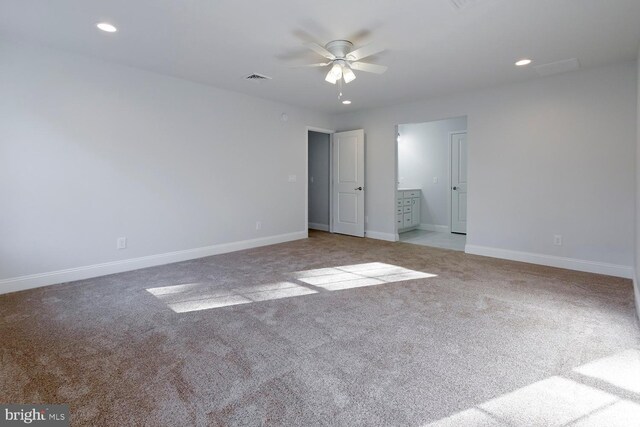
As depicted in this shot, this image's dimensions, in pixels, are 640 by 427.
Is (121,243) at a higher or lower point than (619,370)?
higher

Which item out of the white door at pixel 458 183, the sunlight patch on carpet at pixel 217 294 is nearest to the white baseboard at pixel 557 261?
the white door at pixel 458 183

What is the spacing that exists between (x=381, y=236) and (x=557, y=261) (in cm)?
271

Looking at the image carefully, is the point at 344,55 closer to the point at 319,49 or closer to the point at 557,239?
the point at 319,49

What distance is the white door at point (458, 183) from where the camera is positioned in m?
6.71

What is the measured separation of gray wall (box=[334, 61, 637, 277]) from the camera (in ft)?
12.4

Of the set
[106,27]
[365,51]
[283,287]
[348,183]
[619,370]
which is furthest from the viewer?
[348,183]

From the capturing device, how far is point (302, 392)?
167 cm

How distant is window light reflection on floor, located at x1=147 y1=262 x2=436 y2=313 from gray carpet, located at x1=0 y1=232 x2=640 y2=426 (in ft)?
0.08

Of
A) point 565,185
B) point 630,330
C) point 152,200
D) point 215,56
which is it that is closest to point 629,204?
point 565,185

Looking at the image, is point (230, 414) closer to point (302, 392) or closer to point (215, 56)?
point (302, 392)

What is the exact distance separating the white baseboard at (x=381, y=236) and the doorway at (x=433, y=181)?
0.97ft

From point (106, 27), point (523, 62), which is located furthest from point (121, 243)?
point (523, 62)

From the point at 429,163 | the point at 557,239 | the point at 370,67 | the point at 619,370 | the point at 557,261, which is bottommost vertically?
the point at 619,370

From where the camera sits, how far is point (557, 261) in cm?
420
